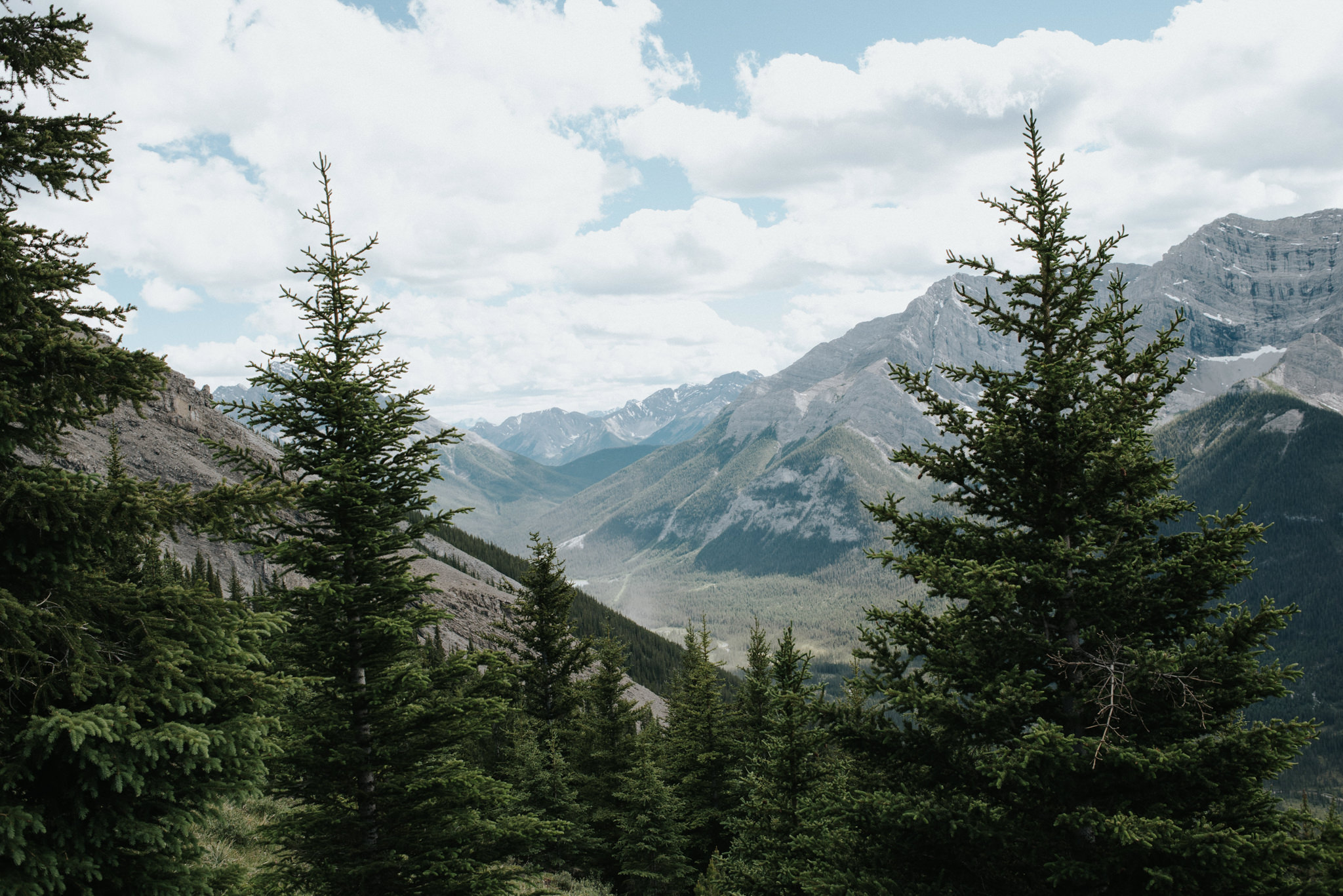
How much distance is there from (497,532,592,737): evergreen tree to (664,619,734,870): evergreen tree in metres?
5.23

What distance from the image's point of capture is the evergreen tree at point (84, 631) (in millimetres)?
6031

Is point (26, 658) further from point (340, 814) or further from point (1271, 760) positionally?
point (1271, 760)

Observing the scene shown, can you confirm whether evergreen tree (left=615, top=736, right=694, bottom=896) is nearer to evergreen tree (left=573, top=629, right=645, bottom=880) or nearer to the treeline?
evergreen tree (left=573, top=629, right=645, bottom=880)

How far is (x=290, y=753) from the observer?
10414 mm

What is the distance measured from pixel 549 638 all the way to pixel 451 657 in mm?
18518

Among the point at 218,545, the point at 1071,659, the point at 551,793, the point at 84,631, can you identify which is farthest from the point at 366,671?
the point at 218,545

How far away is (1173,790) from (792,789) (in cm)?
1438

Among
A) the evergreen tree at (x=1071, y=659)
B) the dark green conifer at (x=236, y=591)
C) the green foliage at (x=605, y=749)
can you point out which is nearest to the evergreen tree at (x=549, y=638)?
the green foliage at (x=605, y=749)

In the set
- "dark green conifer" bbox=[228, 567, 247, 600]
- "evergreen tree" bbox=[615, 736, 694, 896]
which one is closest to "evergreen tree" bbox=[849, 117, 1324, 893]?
"dark green conifer" bbox=[228, 567, 247, 600]

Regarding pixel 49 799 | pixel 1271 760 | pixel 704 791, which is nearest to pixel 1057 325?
pixel 1271 760

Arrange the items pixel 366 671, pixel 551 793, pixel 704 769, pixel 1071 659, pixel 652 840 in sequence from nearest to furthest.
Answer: pixel 1071 659
pixel 366 671
pixel 652 840
pixel 551 793
pixel 704 769

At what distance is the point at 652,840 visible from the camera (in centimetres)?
2562

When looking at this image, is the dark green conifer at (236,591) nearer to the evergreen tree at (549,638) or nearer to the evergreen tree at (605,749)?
the evergreen tree at (549,638)

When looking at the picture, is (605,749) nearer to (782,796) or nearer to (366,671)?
(782,796)
